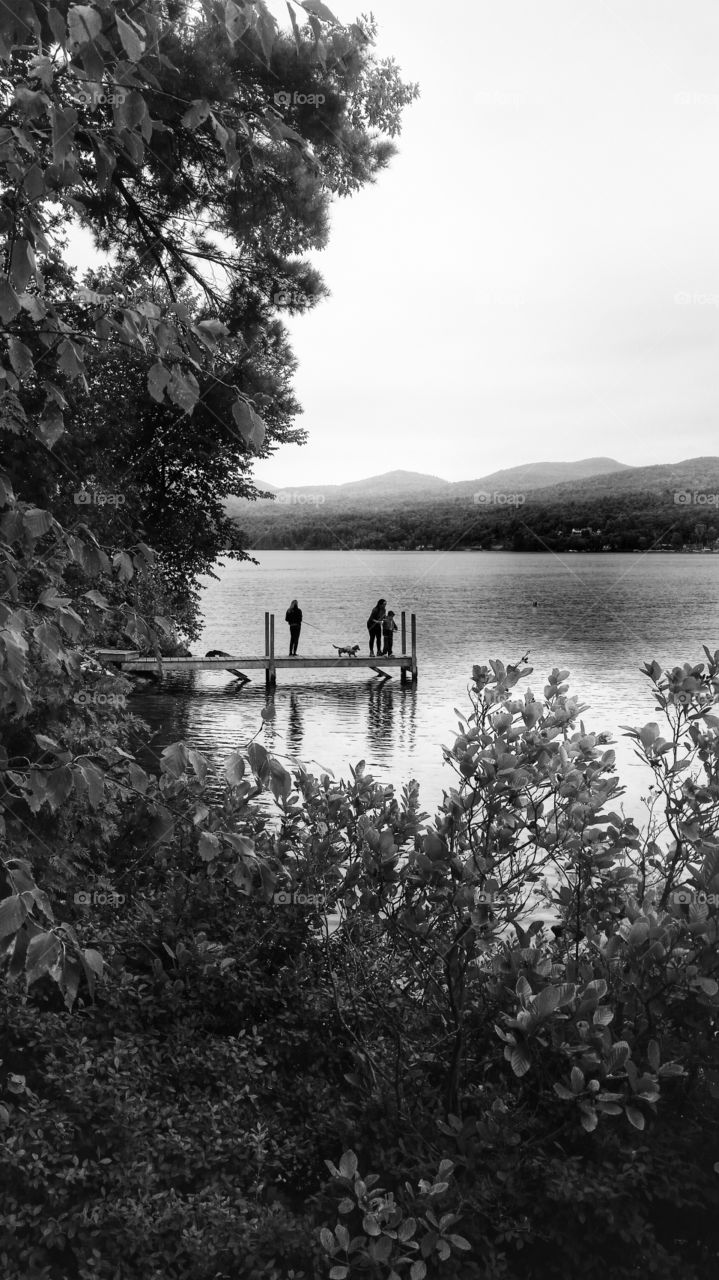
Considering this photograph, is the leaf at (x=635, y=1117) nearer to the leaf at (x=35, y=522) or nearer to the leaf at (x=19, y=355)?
the leaf at (x=35, y=522)

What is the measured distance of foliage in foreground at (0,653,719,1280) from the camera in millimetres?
3115

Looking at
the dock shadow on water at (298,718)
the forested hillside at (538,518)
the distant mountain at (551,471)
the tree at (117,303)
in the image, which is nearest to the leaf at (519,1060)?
the tree at (117,303)

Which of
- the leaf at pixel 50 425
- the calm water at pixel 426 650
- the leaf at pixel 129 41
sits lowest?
the calm water at pixel 426 650

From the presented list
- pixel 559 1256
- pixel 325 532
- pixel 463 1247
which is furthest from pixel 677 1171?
pixel 325 532

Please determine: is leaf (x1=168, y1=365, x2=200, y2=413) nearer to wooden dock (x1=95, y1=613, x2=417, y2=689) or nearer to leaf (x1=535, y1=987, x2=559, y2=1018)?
leaf (x1=535, y1=987, x2=559, y2=1018)

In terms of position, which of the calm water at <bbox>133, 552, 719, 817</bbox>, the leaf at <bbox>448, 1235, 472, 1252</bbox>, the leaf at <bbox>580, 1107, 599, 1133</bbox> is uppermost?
the leaf at <bbox>580, 1107, 599, 1133</bbox>

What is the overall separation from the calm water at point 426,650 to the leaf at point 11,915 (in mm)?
952

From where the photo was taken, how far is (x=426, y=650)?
46062 millimetres

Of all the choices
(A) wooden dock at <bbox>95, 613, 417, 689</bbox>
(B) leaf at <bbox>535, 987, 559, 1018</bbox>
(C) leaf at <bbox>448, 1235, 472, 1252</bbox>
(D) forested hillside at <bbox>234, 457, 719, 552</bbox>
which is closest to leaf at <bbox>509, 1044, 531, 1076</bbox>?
(B) leaf at <bbox>535, 987, 559, 1018</bbox>

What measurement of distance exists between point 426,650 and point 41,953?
4404 cm

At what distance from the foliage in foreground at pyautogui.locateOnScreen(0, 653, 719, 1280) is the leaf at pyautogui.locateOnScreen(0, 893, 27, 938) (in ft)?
0.43

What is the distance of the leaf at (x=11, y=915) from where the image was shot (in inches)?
82.4

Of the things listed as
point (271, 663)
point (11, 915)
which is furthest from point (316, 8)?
point (271, 663)

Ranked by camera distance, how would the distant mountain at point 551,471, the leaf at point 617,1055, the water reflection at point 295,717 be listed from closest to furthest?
the leaf at point 617,1055, the water reflection at point 295,717, the distant mountain at point 551,471
